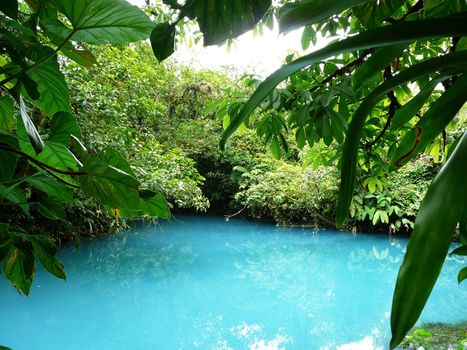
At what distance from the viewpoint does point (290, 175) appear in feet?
27.3

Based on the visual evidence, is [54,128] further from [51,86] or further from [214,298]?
[214,298]

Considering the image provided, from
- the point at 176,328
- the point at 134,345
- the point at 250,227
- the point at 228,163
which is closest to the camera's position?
the point at 134,345

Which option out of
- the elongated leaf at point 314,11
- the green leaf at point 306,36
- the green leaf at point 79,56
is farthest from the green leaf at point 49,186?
the green leaf at point 306,36

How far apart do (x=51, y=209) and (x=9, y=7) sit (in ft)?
0.62

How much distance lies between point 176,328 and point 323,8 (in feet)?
10.5

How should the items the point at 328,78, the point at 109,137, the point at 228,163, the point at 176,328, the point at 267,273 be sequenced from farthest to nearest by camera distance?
the point at 228,163
the point at 267,273
the point at 109,137
the point at 176,328
the point at 328,78

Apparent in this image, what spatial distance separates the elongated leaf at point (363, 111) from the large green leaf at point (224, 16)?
0.12m

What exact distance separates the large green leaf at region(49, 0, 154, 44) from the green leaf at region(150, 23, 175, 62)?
21 mm

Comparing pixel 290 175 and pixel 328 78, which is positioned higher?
pixel 328 78

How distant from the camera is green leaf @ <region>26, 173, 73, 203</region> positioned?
32cm

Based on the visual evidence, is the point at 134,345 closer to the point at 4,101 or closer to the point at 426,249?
the point at 4,101

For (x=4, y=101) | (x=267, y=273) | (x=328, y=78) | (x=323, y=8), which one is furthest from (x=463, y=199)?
(x=267, y=273)

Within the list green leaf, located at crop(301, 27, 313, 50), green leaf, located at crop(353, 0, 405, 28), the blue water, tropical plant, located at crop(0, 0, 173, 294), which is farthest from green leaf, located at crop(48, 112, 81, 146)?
the blue water

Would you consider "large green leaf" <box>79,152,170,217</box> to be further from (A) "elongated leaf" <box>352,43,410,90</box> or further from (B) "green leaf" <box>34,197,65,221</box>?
(A) "elongated leaf" <box>352,43,410,90</box>
